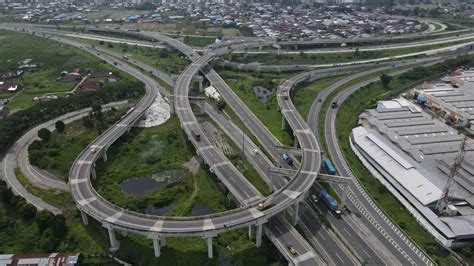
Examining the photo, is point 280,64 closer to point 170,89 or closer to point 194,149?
point 170,89

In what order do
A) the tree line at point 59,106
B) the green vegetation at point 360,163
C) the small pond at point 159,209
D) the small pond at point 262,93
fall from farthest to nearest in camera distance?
the small pond at point 262,93 → the tree line at point 59,106 → the small pond at point 159,209 → the green vegetation at point 360,163

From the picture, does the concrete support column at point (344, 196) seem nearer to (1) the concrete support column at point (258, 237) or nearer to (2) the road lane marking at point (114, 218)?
(1) the concrete support column at point (258, 237)

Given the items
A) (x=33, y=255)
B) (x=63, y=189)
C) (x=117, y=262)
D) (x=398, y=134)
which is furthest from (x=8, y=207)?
(x=398, y=134)

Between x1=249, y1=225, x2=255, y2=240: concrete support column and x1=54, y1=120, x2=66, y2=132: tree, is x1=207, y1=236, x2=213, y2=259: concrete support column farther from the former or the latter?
x1=54, y1=120, x2=66, y2=132: tree

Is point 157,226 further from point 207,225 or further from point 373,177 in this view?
point 373,177

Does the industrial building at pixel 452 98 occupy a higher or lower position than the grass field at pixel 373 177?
higher

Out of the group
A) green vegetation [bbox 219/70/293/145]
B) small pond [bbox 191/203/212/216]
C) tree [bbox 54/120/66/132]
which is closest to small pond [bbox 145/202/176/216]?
small pond [bbox 191/203/212/216]

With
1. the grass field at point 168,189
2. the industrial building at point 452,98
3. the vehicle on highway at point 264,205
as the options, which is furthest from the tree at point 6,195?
the industrial building at point 452,98
